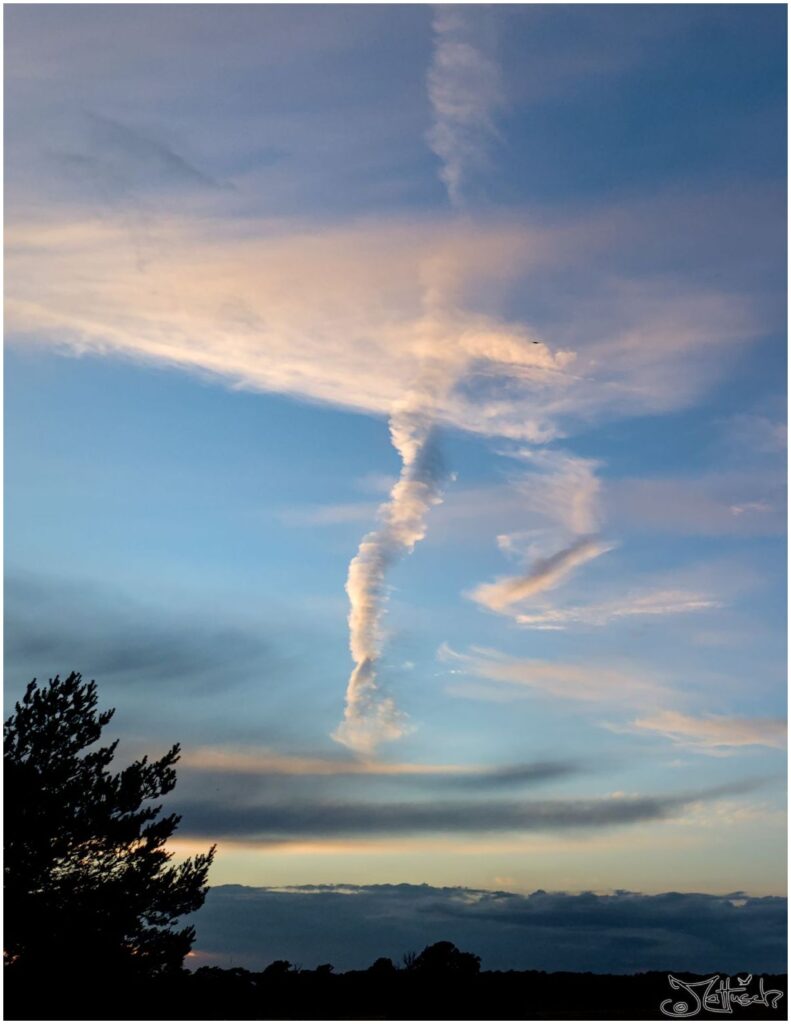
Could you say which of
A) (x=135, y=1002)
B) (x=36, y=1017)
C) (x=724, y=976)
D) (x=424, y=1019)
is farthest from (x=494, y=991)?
(x=36, y=1017)

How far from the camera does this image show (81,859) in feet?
107

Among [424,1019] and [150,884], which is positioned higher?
[150,884]

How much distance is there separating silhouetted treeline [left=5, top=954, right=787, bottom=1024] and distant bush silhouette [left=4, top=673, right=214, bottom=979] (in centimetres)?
147

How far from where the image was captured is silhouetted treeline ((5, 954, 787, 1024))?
24.9 m

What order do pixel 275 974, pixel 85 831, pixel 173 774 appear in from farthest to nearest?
pixel 173 774 < pixel 85 831 < pixel 275 974

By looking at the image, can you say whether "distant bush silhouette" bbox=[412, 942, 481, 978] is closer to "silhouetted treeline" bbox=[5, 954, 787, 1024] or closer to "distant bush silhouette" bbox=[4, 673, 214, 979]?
"silhouetted treeline" bbox=[5, 954, 787, 1024]

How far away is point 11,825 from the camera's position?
31.0 meters

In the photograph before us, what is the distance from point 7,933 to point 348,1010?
1117 centimetres

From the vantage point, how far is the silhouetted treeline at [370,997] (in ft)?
81.7

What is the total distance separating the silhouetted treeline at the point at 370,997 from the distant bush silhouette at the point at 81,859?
1469 mm

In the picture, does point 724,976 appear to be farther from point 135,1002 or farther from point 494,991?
point 135,1002

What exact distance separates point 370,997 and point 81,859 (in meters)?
11.3

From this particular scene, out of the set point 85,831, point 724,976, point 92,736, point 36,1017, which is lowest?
point 36,1017

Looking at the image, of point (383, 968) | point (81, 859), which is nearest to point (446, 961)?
point (383, 968)
